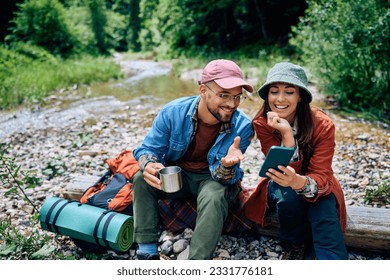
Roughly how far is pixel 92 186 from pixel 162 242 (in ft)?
2.94

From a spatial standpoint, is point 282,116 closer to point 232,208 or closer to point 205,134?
point 205,134

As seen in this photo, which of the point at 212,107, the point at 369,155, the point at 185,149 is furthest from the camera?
the point at 369,155

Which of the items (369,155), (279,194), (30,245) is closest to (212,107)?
(279,194)

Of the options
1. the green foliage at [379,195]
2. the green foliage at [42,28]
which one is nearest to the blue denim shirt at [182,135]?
the green foliage at [379,195]

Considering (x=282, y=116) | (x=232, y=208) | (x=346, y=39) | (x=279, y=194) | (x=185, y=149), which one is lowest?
(x=232, y=208)

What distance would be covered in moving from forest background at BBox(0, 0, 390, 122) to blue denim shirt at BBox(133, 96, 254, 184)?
186 inches

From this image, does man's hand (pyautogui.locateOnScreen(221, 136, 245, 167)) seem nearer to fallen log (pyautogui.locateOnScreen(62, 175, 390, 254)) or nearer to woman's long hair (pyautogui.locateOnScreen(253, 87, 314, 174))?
woman's long hair (pyautogui.locateOnScreen(253, 87, 314, 174))

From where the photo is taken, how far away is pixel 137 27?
151ft

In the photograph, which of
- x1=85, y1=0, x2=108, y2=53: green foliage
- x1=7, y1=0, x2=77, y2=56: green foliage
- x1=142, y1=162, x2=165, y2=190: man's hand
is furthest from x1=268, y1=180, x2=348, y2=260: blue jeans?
x1=85, y1=0, x2=108, y2=53: green foliage

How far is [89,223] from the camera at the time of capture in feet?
9.62

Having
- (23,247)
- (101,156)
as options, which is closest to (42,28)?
(101,156)

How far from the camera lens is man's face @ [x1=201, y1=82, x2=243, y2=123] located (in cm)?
281

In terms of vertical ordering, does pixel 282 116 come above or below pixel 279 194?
above

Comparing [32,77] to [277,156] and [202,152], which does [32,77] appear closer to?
[202,152]
